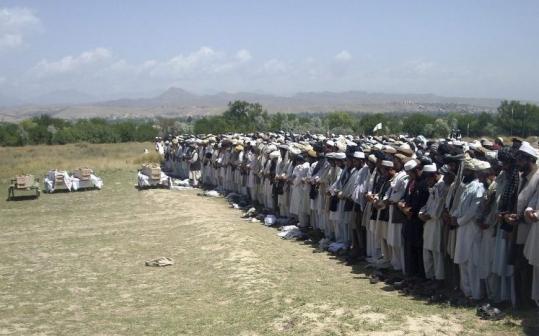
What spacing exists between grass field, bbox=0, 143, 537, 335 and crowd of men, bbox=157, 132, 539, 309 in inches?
23.9

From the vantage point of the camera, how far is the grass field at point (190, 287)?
6914 mm

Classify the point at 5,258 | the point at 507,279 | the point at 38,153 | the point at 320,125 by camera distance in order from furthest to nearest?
the point at 320,125, the point at 38,153, the point at 5,258, the point at 507,279

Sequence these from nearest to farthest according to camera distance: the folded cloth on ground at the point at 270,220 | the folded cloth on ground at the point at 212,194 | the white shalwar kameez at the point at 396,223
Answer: the white shalwar kameez at the point at 396,223 → the folded cloth on ground at the point at 270,220 → the folded cloth on ground at the point at 212,194

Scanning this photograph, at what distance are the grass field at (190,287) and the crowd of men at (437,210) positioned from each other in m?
0.61

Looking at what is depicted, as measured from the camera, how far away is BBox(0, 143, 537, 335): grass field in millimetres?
6914

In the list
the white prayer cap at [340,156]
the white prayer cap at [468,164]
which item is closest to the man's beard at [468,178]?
the white prayer cap at [468,164]

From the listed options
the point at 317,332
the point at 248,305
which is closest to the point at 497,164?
A: the point at 317,332

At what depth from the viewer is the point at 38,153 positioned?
42844 millimetres

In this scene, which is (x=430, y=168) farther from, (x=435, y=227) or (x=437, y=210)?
(x=435, y=227)

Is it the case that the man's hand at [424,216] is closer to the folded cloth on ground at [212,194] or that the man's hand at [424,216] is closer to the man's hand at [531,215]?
the man's hand at [531,215]

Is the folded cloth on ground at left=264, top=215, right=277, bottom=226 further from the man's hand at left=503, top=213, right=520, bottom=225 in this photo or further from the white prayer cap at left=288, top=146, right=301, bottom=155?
the man's hand at left=503, top=213, right=520, bottom=225

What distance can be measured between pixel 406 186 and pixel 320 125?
46.8 meters

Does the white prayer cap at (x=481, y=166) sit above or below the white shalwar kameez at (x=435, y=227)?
above

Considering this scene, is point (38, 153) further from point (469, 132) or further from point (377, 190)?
point (377, 190)
